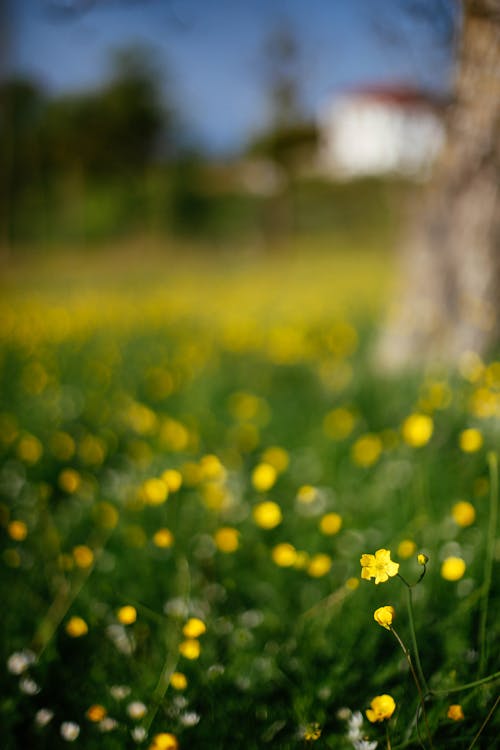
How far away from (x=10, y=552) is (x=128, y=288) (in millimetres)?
8534

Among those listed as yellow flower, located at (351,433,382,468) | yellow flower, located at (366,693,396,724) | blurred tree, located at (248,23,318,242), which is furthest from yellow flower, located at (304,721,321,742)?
blurred tree, located at (248,23,318,242)

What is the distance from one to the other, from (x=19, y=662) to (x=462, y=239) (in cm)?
266

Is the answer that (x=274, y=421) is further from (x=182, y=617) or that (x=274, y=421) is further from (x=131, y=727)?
(x=131, y=727)

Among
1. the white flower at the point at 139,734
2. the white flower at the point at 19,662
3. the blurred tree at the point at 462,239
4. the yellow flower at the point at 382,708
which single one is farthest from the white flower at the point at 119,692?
the blurred tree at the point at 462,239

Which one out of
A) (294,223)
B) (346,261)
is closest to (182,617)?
(346,261)

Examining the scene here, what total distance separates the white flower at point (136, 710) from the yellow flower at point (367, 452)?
1210 millimetres

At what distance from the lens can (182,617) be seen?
5.29 feet

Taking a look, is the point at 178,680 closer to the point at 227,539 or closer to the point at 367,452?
the point at 227,539

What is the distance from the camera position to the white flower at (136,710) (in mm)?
1441

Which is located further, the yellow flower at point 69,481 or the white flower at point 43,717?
the yellow flower at point 69,481

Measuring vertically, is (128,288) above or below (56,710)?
below

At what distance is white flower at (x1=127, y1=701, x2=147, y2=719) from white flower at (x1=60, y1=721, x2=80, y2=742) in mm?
117

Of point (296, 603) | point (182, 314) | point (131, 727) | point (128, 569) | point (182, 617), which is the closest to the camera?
point (131, 727)

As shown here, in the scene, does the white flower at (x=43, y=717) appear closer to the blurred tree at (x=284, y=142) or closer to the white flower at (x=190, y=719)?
the white flower at (x=190, y=719)
